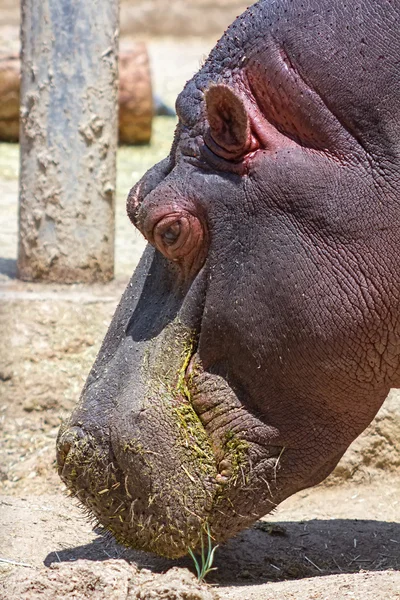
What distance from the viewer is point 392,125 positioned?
2703 millimetres

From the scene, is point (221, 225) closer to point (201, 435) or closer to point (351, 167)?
point (351, 167)

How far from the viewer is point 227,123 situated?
2820mm

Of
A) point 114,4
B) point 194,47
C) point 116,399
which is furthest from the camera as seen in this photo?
point 194,47

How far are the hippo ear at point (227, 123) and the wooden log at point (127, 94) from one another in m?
7.05

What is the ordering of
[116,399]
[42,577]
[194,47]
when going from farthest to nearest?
[194,47] < [116,399] < [42,577]

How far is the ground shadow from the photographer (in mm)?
5781

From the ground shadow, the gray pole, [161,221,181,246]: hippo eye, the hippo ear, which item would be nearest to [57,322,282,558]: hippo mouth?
[161,221,181,246]: hippo eye

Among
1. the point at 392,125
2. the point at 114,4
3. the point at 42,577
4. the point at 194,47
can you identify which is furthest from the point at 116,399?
the point at 194,47

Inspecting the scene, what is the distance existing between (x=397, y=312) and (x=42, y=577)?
45.5 inches

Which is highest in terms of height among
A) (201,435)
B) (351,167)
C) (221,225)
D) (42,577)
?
(351,167)

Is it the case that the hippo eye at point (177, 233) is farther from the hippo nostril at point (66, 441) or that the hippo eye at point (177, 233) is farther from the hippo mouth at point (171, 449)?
the hippo nostril at point (66, 441)

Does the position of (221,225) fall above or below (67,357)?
above

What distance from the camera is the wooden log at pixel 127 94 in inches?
386

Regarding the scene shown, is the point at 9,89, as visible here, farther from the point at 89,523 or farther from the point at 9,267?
the point at 89,523
